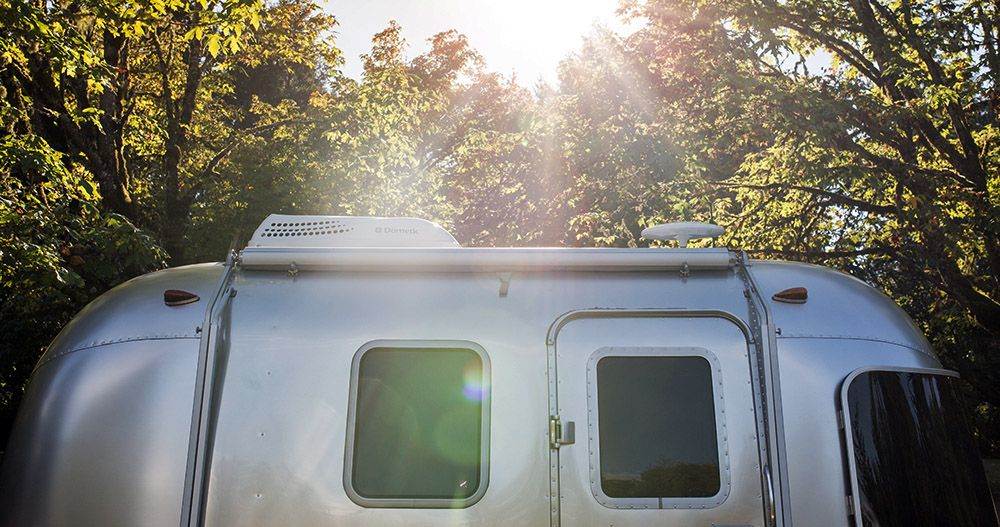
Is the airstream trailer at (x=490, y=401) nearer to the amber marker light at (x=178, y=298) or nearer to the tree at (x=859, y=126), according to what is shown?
the amber marker light at (x=178, y=298)

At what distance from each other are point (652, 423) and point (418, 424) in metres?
1.16

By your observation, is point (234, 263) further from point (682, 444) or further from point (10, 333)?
point (10, 333)

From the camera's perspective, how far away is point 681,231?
5582mm

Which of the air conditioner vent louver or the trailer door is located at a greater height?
the air conditioner vent louver

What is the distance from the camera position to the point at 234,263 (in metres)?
5.02

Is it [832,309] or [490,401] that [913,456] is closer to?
[832,309]

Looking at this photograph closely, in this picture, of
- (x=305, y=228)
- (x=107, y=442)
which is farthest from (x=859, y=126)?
(x=107, y=442)

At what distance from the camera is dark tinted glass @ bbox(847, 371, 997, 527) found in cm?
455

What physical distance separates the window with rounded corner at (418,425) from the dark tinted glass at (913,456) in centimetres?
186

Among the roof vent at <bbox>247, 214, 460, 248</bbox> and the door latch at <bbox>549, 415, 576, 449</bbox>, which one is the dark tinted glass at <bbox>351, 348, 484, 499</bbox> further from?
the roof vent at <bbox>247, 214, 460, 248</bbox>

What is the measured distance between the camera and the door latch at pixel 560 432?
4520 millimetres

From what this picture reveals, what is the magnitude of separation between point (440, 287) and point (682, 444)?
146 centimetres

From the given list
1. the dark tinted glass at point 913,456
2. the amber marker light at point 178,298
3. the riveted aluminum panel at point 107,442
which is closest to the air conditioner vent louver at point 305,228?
the amber marker light at point 178,298

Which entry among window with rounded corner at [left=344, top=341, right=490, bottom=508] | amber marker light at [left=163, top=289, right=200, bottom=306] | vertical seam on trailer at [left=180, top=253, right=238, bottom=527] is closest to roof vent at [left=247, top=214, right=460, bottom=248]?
amber marker light at [left=163, top=289, right=200, bottom=306]
